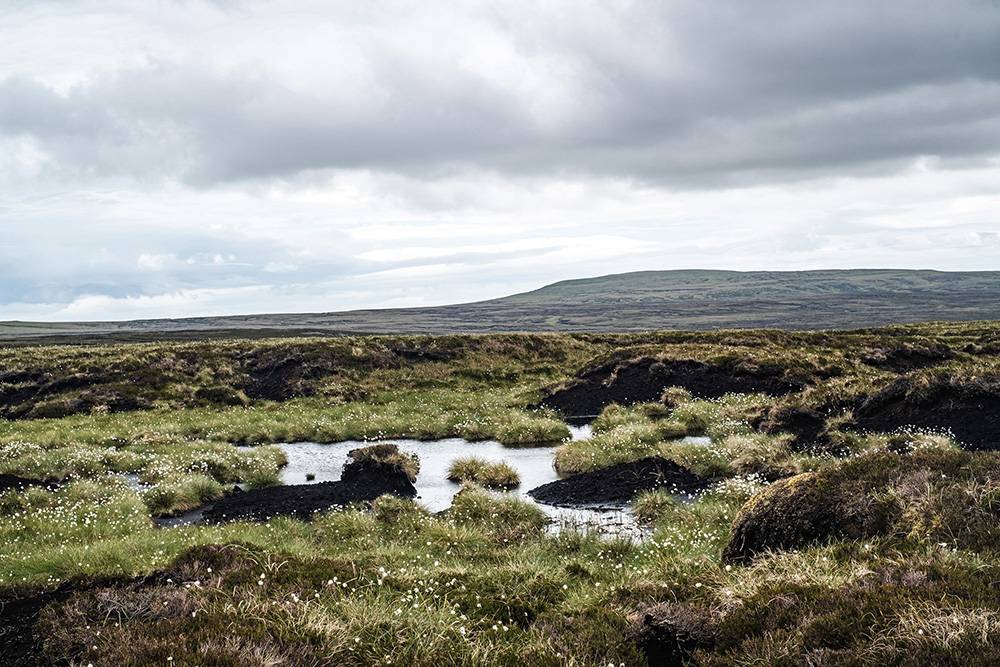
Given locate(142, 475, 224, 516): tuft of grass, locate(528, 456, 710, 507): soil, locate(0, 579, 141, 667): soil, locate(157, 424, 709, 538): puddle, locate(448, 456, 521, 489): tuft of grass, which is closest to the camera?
locate(0, 579, 141, 667): soil

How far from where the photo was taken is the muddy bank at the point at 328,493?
17641 millimetres

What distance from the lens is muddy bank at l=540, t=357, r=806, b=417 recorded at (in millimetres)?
33719

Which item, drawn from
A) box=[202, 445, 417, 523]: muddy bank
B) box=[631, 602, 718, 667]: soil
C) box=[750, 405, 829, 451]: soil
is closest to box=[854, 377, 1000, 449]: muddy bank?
box=[750, 405, 829, 451]: soil

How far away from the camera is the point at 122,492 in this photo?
1877 centimetres

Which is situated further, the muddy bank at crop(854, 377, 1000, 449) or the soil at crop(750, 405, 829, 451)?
the soil at crop(750, 405, 829, 451)

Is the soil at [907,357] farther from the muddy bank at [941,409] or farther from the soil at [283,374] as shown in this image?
the soil at [283,374]

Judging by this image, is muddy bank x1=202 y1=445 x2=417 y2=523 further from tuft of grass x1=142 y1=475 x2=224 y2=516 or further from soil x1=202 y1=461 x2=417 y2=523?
tuft of grass x1=142 y1=475 x2=224 y2=516

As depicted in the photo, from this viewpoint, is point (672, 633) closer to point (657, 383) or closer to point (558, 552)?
point (558, 552)

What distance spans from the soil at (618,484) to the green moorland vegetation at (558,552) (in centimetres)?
82

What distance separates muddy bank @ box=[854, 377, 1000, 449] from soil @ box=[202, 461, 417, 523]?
14904mm

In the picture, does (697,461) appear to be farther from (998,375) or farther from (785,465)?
(998,375)

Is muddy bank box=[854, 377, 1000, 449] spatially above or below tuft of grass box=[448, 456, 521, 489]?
above

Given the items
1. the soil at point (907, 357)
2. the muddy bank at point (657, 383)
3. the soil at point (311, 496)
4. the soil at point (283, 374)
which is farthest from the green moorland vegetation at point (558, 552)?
the soil at point (907, 357)

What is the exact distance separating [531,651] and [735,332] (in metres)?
48.8
